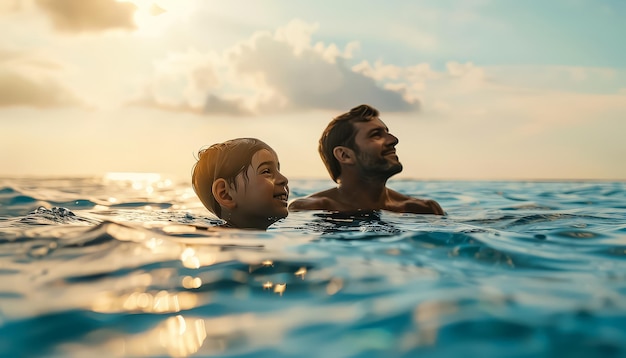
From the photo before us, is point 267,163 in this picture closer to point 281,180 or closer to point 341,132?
point 281,180

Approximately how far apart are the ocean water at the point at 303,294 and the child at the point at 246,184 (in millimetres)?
608

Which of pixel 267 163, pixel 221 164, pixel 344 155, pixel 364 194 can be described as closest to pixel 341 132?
pixel 344 155

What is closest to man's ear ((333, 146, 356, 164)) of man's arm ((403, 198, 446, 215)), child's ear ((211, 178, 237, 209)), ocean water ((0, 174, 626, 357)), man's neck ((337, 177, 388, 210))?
man's neck ((337, 177, 388, 210))

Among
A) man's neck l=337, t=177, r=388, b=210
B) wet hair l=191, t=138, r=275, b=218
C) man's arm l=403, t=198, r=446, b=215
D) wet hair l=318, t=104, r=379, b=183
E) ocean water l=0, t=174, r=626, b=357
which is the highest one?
wet hair l=318, t=104, r=379, b=183

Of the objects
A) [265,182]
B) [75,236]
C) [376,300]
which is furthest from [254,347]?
[265,182]

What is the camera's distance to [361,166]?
6324mm

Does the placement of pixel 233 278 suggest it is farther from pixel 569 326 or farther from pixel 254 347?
pixel 569 326

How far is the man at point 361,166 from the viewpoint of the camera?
6.29m

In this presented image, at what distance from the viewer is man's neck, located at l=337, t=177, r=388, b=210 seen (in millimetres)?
6410

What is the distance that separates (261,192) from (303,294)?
7.12 feet

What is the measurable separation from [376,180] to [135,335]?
460 cm

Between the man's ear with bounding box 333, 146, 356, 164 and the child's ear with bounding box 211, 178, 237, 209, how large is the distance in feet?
6.75

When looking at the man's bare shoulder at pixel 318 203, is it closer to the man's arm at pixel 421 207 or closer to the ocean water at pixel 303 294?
the man's arm at pixel 421 207

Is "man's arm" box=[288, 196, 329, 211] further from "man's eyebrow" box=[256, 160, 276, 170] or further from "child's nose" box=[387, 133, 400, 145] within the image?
"man's eyebrow" box=[256, 160, 276, 170]
